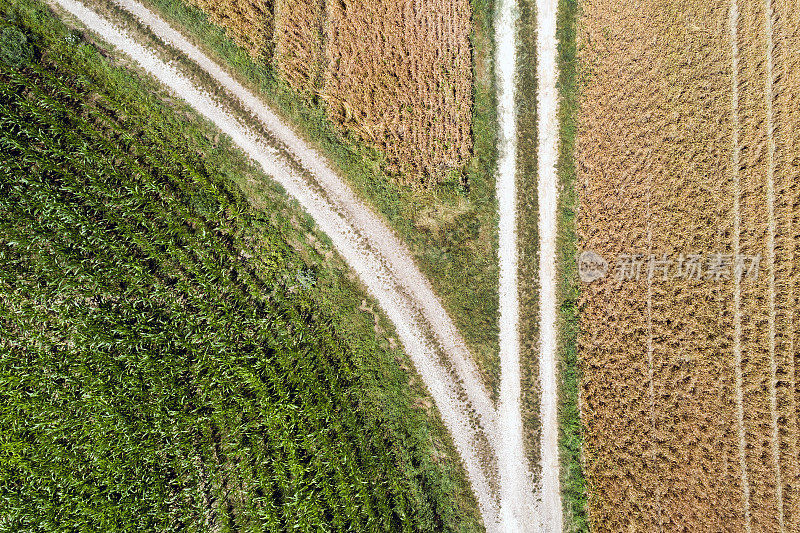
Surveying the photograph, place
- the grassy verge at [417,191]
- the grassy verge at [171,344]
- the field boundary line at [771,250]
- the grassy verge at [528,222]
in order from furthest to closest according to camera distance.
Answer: the grassy verge at [417,191], the grassy verge at [528,222], the field boundary line at [771,250], the grassy verge at [171,344]

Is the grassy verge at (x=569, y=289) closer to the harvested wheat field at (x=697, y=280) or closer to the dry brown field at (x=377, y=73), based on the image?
the harvested wheat field at (x=697, y=280)

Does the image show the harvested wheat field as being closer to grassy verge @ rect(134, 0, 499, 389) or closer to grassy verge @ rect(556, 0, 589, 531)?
grassy verge @ rect(556, 0, 589, 531)

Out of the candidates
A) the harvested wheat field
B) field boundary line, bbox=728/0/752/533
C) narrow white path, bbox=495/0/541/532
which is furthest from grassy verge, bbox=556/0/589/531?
field boundary line, bbox=728/0/752/533

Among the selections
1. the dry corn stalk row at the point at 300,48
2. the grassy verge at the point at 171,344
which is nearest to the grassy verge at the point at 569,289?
the grassy verge at the point at 171,344

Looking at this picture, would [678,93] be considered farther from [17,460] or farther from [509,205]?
[17,460]

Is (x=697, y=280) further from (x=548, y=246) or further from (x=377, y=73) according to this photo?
(x=377, y=73)

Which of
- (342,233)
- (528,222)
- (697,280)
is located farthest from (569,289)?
(342,233)
